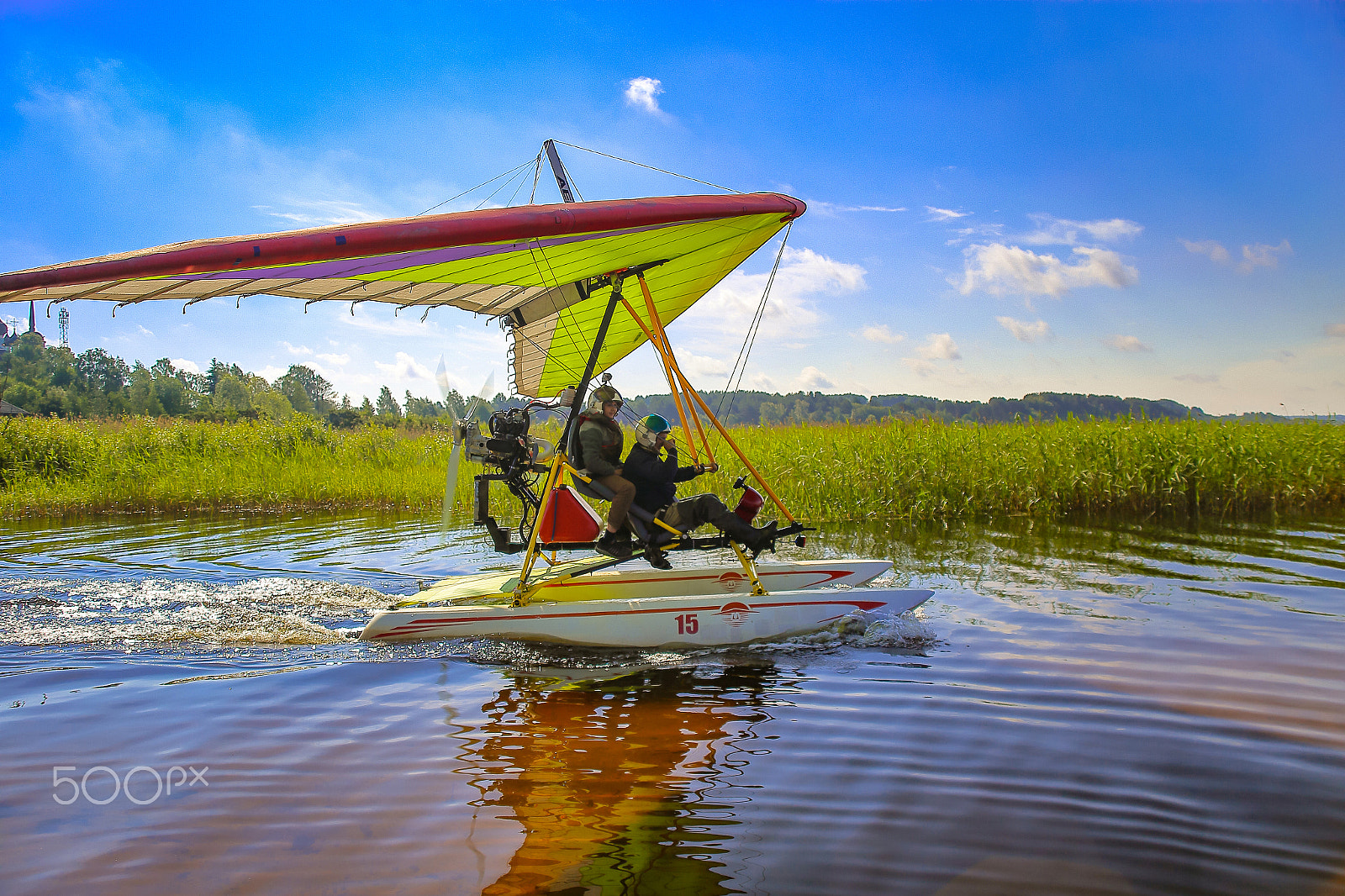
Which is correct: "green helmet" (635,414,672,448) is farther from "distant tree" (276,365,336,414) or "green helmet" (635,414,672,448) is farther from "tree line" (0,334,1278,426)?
"distant tree" (276,365,336,414)

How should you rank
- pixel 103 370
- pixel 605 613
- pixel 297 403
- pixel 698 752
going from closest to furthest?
pixel 698 752 < pixel 605 613 < pixel 297 403 < pixel 103 370

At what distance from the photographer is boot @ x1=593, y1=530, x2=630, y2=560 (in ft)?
20.3

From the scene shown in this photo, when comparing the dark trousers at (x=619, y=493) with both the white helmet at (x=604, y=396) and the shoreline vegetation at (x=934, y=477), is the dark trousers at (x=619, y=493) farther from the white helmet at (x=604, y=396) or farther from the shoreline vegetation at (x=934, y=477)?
the shoreline vegetation at (x=934, y=477)

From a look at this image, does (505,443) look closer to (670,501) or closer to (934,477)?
(670,501)

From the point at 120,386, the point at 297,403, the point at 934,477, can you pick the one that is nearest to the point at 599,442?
the point at 934,477

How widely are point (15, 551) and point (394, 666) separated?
773 centimetres

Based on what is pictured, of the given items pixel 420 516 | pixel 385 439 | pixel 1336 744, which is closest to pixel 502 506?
pixel 420 516

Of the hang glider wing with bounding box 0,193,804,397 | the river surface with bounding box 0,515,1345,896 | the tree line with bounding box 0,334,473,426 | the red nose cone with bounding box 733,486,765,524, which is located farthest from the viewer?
the tree line with bounding box 0,334,473,426

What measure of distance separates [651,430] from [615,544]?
1.14 metres

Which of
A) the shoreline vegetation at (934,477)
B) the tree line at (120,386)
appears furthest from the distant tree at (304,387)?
the shoreline vegetation at (934,477)

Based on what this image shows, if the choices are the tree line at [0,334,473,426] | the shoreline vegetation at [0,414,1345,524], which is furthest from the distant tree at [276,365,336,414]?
the shoreline vegetation at [0,414,1345,524]

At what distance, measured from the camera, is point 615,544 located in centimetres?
621

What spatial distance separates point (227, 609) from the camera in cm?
650

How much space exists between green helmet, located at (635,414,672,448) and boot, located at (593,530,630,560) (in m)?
0.94
